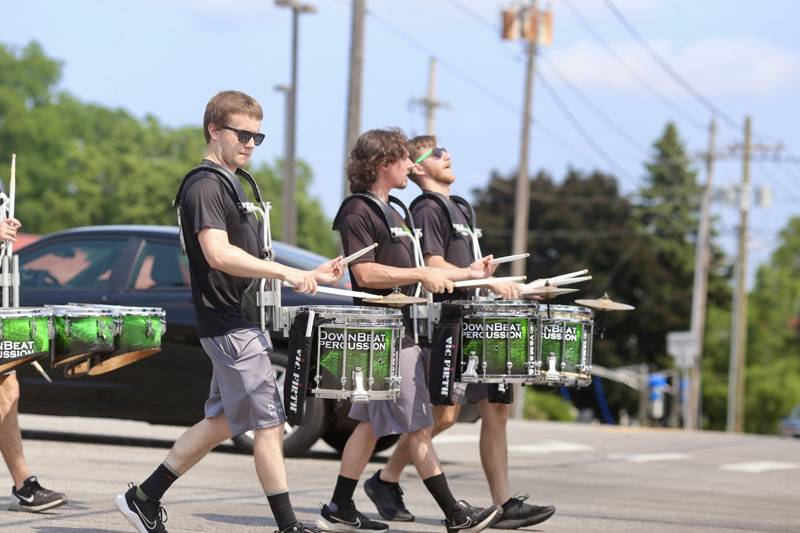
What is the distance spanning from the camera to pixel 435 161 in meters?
8.13

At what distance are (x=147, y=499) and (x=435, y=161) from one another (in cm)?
253

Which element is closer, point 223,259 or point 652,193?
point 223,259

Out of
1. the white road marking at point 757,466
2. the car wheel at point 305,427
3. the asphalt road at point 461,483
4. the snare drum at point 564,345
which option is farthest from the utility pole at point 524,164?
the snare drum at point 564,345

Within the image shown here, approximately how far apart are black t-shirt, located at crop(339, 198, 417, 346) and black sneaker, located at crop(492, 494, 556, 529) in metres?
1.21

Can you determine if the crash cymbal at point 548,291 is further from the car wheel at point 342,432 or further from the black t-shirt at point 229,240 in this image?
the car wheel at point 342,432

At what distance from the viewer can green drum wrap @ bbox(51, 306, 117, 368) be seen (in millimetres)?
6684

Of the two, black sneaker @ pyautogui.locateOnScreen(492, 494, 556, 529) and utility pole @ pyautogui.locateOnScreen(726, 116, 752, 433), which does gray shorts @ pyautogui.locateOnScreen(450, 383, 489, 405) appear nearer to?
black sneaker @ pyautogui.locateOnScreen(492, 494, 556, 529)

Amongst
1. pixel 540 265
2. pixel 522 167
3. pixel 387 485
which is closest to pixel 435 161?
pixel 387 485

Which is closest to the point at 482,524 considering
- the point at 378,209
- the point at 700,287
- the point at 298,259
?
the point at 378,209

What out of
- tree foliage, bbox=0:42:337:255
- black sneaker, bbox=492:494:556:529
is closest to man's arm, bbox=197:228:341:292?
black sneaker, bbox=492:494:556:529

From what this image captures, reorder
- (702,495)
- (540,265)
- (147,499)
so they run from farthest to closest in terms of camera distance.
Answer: (540,265) → (702,495) → (147,499)

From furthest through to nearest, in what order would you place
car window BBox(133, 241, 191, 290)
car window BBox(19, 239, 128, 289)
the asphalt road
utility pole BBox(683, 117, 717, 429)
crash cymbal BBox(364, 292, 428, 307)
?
utility pole BBox(683, 117, 717, 429), car window BBox(19, 239, 128, 289), car window BBox(133, 241, 191, 290), the asphalt road, crash cymbal BBox(364, 292, 428, 307)

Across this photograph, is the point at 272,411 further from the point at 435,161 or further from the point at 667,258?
the point at 667,258

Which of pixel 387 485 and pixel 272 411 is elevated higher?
pixel 272 411
